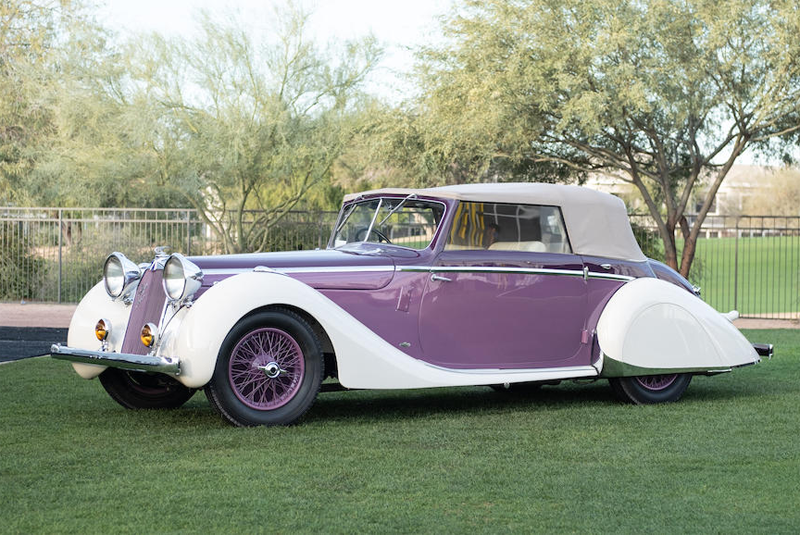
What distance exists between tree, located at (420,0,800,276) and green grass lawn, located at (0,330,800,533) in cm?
920

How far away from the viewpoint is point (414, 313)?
6750 mm

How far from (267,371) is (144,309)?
100cm

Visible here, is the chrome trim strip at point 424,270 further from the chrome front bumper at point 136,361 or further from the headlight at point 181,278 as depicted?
the chrome front bumper at point 136,361

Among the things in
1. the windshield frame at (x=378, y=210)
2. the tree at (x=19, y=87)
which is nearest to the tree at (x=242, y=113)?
the tree at (x=19, y=87)

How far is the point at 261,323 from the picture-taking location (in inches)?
243

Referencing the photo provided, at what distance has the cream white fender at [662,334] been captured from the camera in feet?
24.0

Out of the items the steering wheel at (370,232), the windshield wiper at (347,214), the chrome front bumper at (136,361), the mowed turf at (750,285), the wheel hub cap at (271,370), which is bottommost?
the mowed turf at (750,285)

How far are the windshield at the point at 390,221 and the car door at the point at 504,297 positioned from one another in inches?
12.1

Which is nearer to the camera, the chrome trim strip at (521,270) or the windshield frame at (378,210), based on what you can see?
the chrome trim strip at (521,270)

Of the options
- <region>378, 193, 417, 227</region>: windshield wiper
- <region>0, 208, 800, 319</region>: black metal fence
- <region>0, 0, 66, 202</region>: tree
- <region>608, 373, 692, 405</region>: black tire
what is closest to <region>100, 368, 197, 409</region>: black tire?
<region>378, 193, 417, 227</region>: windshield wiper

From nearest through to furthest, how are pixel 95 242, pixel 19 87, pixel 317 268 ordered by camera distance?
pixel 317 268
pixel 95 242
pixel 19 87

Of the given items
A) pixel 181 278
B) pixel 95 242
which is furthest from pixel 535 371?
pixel 95 242

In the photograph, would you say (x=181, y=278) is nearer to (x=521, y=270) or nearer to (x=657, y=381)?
(x=521, y=270)

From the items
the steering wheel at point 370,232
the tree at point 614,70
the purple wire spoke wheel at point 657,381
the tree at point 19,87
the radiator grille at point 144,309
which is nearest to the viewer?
the radiator grille at point 144,309
